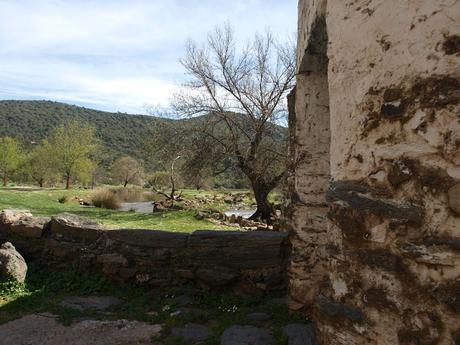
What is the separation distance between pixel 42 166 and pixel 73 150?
5.38 meters

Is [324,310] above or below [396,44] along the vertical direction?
below

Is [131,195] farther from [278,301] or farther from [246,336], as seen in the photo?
[246,336]

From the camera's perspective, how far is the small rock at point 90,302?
→ 15.6 ft

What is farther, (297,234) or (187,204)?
(187,204)

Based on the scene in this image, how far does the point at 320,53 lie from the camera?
404cm

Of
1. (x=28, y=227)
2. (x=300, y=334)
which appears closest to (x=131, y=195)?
(x=28, y=227)

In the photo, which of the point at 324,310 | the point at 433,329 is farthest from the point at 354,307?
the point at 433,329

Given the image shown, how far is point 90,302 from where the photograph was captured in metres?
4.94

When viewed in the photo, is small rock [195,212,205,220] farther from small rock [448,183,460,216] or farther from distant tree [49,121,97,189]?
distant tree [49,121,97,189]

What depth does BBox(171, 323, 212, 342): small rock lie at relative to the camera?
3.90 metres

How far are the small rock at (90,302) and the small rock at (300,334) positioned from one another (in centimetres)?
211

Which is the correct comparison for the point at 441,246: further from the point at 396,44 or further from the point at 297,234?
the point at 297,234

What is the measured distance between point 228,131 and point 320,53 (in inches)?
464

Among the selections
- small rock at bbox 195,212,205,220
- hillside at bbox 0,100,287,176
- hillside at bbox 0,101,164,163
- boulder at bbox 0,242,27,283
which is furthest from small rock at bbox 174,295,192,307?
hillside at bbox 0,101,164,163
